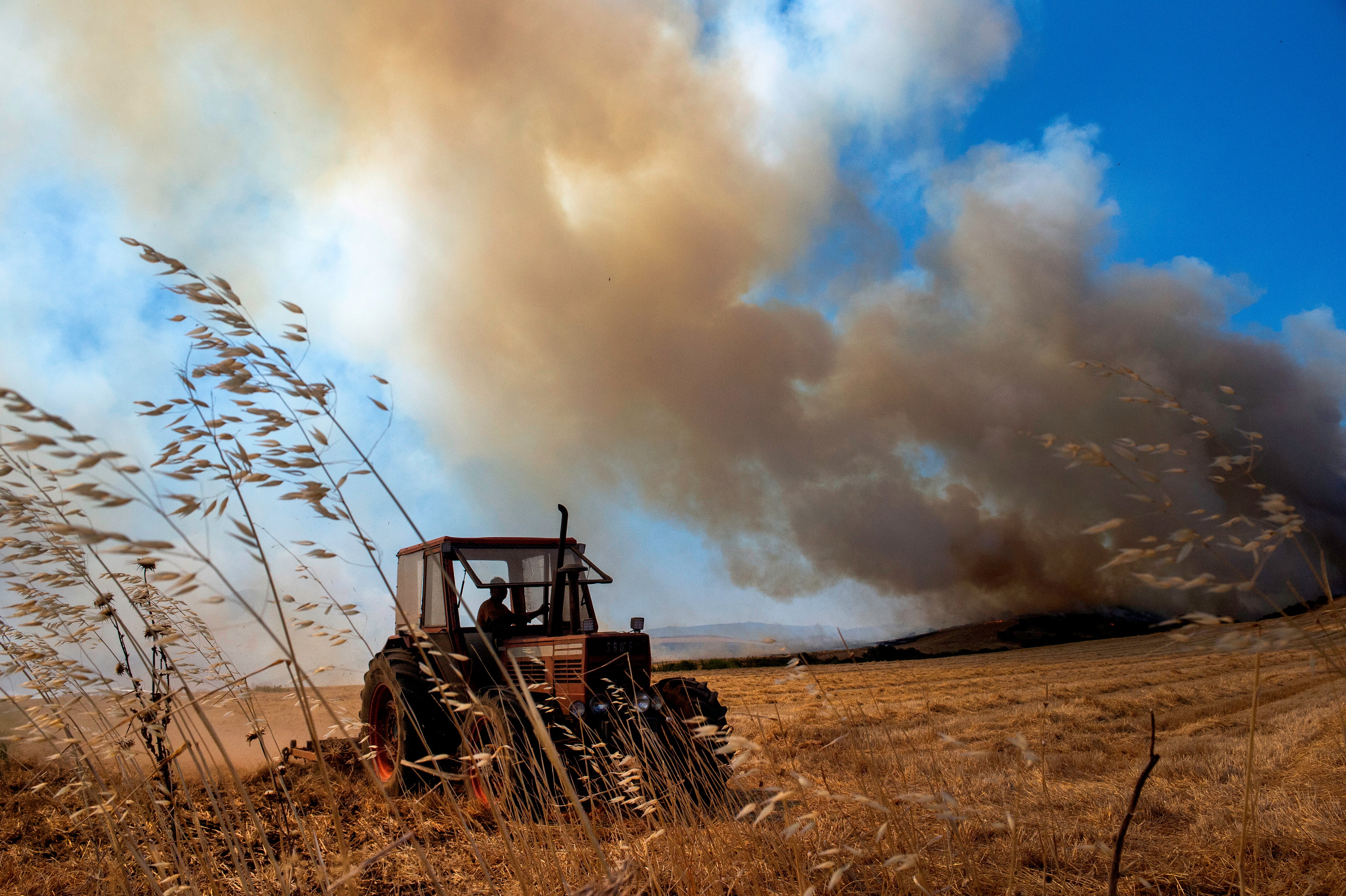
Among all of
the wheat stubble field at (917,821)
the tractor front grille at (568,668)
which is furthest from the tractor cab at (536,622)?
the wheat stubble field at (917,821)

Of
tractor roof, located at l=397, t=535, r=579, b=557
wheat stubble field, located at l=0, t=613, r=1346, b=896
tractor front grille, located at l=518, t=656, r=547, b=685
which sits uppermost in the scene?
tractor roof, located at l=397, t=535, r=579, b=557

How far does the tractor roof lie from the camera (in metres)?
6.68

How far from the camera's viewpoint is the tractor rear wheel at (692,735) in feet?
13.3

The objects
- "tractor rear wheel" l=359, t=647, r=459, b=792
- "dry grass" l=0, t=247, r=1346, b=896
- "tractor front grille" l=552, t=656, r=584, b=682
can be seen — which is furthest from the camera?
"tractor rear wheel" l=359, t=647, r=459, b=792

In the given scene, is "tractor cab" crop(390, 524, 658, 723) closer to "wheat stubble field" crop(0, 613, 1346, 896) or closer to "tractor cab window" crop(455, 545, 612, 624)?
"tractor cab window" crop(455, 545, 612, 624)

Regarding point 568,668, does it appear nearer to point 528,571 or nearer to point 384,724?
point 528,571

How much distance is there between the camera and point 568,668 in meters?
6.11

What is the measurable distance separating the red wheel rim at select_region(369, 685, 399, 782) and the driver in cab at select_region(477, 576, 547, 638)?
1.03 m

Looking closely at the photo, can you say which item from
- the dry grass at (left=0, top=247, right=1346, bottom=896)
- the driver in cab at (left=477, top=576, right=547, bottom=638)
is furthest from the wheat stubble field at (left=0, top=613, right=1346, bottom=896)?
the driver in cab at (left=477, top=576, right=547, bottom=638)

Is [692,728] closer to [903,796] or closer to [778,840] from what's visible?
[778,840]

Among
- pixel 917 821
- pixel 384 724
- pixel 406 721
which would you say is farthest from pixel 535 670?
pixel 917 821

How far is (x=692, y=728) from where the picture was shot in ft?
18.7

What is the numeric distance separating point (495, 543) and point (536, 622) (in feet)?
3.05

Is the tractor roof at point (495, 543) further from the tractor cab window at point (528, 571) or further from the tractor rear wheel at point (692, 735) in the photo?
the tractor rear wheel at point (692, 735)
